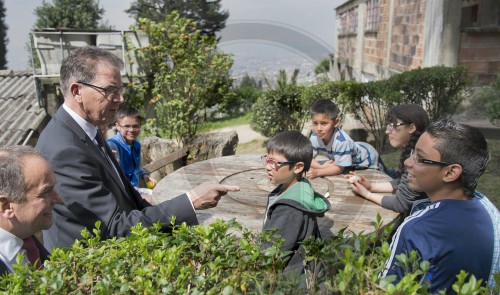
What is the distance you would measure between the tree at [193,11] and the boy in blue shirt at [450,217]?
2519cm

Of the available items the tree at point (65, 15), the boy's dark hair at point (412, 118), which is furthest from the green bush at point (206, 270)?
the tree at point (65, 15)

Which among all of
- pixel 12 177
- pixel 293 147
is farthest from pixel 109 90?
pixel 293 147

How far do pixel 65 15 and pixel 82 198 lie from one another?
99.8 ft

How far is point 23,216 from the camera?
1832 mm

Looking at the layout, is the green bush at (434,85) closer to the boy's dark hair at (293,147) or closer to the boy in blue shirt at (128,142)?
the boy in blue shirt at (128,142)

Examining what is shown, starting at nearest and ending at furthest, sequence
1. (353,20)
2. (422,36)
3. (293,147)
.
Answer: (293,147) → (422,36) → (353,20)

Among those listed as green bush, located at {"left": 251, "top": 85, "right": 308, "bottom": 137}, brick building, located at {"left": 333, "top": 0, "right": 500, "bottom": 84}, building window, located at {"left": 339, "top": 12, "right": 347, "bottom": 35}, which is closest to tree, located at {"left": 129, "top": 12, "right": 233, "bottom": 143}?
green bush, located at {"left": 251, "top": 85, "right": 308, "bottom": 137}

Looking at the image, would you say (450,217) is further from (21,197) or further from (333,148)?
(333,148)

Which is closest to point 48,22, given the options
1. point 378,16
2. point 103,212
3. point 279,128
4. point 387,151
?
point 378,16

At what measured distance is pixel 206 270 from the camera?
1529 millimetres

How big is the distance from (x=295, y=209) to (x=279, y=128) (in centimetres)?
714

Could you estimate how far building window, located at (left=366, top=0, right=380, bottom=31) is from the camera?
1424cm

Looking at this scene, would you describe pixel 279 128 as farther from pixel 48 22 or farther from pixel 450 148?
pixel 48 22

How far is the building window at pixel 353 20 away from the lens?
57.5ft
